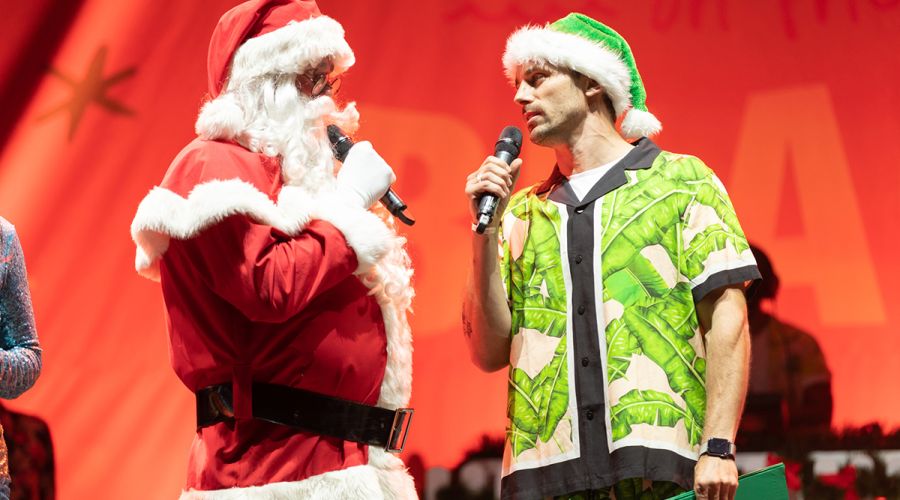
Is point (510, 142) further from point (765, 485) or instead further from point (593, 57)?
point (765, 485)

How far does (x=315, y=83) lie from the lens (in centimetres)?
241

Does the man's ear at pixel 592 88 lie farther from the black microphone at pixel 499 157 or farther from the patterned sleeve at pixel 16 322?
the patterned sleeve at pixel 16 322

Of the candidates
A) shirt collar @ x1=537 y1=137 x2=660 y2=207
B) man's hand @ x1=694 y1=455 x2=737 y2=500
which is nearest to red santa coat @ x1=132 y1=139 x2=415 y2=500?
shirt collar @ x1=537 y1=137 x2=660 y2=207

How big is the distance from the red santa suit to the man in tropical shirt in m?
0.32

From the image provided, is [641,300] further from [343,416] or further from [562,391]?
[343,416]

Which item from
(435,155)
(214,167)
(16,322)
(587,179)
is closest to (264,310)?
(214,167)

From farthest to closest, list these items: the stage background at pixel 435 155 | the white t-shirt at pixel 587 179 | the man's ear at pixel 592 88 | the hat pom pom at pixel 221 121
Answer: the stage background at pixel 435 155 < the man's ear at pixel 592 88 < the white t-shirt at pixel 587 179 < the hat pom pom at pixel 221 121

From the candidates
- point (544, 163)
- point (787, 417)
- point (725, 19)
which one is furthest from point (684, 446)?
point (725, 19)

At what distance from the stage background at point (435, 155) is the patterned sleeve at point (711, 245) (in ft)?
5.32

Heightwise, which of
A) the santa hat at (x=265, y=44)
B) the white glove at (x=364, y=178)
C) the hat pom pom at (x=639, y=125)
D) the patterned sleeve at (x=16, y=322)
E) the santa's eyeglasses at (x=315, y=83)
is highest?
the santa hat at (x=265, y=44)

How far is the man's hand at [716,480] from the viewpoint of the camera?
6.79 ft

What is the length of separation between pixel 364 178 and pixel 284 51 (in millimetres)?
365

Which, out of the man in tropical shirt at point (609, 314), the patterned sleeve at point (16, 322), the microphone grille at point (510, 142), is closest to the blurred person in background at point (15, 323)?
the patterned sleeve at point (16, 322)

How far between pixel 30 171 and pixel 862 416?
312cm
